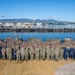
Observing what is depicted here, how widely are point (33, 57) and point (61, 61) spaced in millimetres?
2469

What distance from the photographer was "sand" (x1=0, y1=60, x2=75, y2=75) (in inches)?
696

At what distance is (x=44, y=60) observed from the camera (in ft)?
71.4

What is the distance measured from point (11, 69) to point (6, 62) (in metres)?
2.54

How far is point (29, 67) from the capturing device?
1920cm

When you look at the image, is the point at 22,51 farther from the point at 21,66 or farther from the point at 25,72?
the point at 25,72

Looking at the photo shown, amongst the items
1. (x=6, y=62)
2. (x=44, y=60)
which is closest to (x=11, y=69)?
(x=6, y=62)

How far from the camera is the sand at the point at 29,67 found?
1767 centimetres

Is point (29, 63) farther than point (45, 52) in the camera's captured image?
No

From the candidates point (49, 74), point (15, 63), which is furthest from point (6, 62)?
point (49, 74)

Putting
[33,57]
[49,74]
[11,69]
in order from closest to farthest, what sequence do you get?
[49,74] → [11,69] → [33,57]

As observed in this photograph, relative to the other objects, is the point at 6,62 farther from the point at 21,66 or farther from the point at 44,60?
the point at 44,60

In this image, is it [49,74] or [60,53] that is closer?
[49,74]

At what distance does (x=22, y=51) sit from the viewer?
21656 millimetres

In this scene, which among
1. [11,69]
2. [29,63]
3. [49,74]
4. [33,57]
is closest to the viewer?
[49,74]
